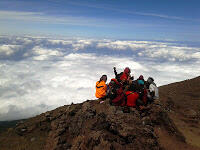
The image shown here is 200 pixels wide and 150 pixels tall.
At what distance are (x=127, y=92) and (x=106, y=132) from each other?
296 centimetres

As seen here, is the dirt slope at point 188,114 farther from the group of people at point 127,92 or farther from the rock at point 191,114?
the group of people at point 127,92

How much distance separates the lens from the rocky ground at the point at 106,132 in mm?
6203

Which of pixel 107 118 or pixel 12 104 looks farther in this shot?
pixel 12 104

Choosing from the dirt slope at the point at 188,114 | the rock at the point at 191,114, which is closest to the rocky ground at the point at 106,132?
the dirt slope at the point at 188,114

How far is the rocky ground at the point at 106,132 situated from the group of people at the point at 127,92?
45 centimetres

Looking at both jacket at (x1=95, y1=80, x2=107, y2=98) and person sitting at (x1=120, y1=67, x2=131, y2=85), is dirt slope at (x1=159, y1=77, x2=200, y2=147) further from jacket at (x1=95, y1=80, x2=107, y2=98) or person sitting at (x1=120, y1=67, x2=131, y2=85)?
jacket at (x1=95, y1=80, x2=107, y2=98)

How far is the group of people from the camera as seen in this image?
855cm

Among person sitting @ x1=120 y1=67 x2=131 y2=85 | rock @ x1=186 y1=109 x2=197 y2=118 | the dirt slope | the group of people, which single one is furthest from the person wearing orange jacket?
rock @ x1=186 y1=109 x2=197 y2=118

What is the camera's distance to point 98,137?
19.9 ft

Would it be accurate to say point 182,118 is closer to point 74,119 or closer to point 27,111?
point 74,119

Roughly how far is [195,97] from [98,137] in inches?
671

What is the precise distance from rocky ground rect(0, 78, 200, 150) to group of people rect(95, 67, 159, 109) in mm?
445

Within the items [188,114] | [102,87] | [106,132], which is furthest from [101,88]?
[188,114]

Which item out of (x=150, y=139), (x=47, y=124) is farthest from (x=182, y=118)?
(x=47, y=124)
